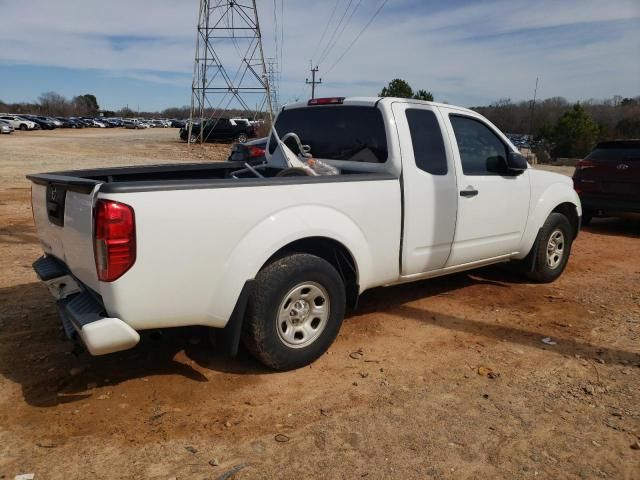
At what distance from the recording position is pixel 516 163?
16.2 ft

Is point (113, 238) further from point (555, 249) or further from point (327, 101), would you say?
point (555, 249)

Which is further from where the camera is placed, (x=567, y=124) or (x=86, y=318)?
(x=567, y=124)

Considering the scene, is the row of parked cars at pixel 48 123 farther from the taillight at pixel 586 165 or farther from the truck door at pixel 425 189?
the truck door at pixel 425 189

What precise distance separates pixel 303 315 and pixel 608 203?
7.80 meters

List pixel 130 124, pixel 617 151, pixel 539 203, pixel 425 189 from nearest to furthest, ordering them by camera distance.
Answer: pixel 425 189 → pixel 539 203 → pixel 617 151 → pixel 130 124

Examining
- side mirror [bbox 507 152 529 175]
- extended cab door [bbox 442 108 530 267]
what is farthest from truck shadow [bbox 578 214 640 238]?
side mirror [bbox 507 152 529 175]

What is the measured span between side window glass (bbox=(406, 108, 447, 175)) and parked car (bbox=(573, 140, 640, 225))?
6.19m

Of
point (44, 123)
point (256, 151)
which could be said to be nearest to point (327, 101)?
point (256, 151)

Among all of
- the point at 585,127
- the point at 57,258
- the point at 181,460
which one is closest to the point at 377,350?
the point at 181,460

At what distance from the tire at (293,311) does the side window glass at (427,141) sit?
4.35 feet

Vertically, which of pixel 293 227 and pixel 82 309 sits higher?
pixel 293 227

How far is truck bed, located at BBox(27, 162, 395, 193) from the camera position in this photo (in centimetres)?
289

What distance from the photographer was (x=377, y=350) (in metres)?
4.06

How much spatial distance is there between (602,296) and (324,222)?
3660 millimetres
